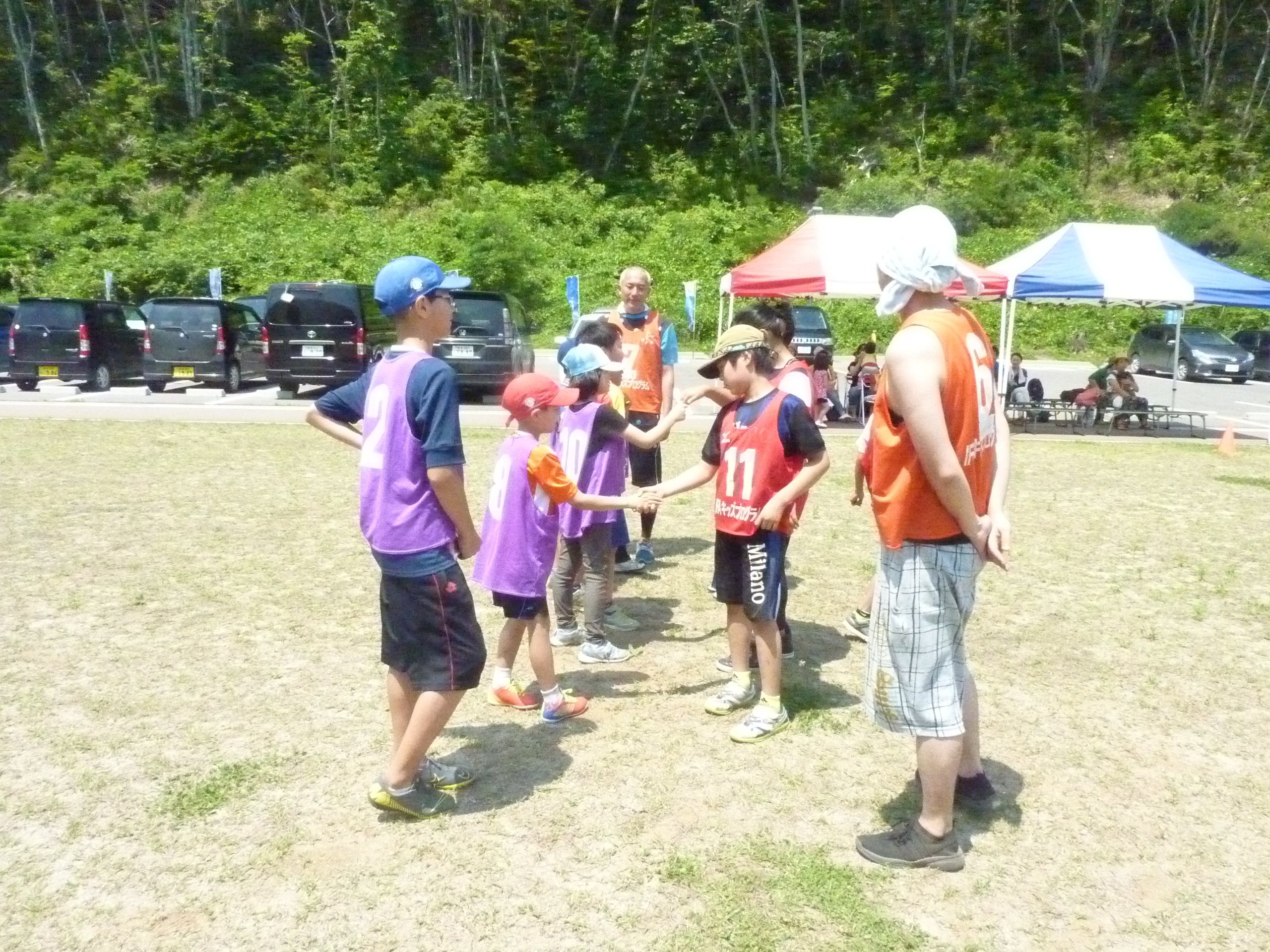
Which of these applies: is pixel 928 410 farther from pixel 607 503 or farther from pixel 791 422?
pixel 607 503

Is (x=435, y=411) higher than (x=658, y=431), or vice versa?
(x=435, y=411)

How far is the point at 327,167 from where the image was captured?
41.9m

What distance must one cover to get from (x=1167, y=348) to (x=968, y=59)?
21593mm

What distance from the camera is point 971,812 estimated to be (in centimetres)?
370

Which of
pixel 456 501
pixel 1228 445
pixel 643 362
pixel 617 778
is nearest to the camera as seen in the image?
pixel 456 501

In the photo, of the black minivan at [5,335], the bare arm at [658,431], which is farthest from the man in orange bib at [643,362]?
the black minivan at [5,335]

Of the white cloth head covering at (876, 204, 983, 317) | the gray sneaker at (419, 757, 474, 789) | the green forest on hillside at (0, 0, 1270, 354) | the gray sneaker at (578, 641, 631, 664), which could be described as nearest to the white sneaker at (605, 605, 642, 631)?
the gray sneaker at (578, 641, 631, 664)

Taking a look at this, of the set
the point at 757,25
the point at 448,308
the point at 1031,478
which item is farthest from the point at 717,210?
the point at 448,308

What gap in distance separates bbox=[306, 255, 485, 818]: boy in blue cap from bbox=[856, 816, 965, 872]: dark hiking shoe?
1341mm

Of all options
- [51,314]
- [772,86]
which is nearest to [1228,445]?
[51,314]

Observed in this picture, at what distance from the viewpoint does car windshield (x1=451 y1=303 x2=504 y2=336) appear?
16984 millimetres

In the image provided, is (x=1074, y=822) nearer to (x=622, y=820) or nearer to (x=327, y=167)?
(x=622, y=820)

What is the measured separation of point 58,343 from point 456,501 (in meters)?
17.5

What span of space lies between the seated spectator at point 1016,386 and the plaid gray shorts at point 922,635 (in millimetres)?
13259
